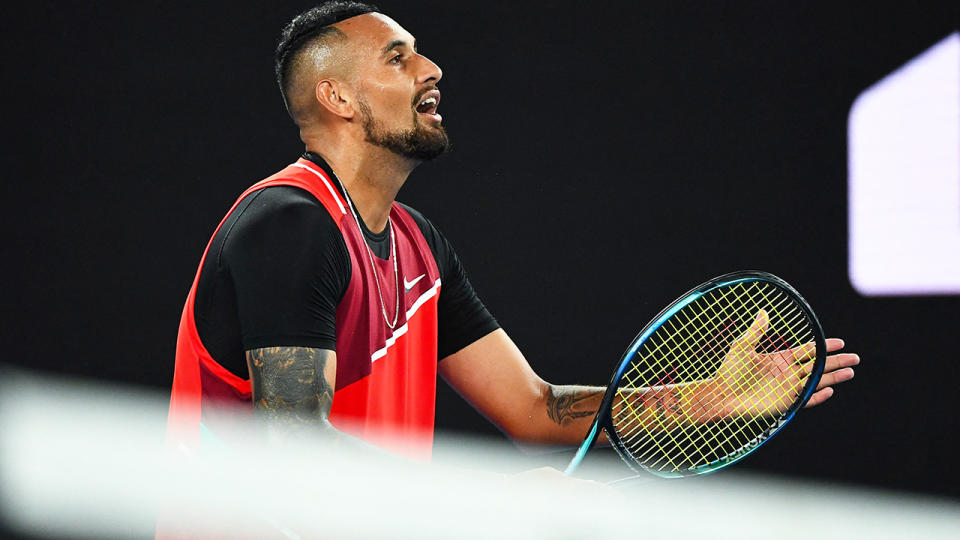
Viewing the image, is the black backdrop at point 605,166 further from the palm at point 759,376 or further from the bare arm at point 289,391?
the bare arm at point 289,391

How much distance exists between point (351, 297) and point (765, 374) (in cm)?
62

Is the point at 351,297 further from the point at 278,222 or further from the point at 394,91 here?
the point at 394,91

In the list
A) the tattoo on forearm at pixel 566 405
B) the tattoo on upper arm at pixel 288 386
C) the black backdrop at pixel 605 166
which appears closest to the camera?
the tattoo on upper arm at pixel 288 386

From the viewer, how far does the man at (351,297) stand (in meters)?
1.25

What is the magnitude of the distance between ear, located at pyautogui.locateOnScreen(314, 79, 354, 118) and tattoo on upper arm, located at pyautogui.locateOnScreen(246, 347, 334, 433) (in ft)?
1.43

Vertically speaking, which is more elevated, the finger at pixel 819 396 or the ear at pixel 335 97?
the ear at pixel 335 97

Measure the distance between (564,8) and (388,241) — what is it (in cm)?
126

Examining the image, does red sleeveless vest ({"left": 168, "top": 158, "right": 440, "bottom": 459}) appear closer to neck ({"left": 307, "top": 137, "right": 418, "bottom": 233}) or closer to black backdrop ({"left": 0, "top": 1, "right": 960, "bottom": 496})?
neck ({"left": 307, "top": 137, "right": 418, "bottom": 233})

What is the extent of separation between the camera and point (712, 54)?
102 inches

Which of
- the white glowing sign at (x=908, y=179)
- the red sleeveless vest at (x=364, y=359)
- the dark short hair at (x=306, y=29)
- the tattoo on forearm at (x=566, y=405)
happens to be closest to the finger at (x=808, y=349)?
the tattoo on forearm at (x=566, y=405)

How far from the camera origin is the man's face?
154 centimetres

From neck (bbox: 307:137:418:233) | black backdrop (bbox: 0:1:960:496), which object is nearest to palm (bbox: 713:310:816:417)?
neck (bbox: 307:137:418:233)

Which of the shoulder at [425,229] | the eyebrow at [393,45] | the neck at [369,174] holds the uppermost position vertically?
the eyebrow at [393,45]

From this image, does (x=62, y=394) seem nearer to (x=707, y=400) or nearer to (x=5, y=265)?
(x=5, y=265)
